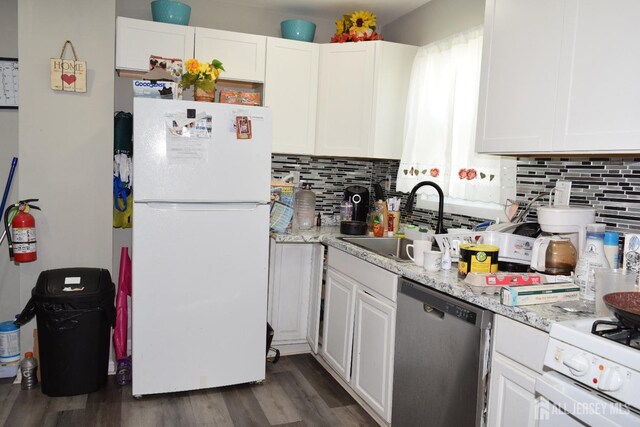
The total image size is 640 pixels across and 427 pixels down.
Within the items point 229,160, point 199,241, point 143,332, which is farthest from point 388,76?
point 143,332

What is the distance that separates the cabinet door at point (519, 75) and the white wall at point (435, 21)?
62 centimetres

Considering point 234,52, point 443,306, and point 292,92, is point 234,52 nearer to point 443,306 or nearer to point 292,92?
point 292,92

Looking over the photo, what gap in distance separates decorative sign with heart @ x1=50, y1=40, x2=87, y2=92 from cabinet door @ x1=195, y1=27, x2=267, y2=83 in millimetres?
668

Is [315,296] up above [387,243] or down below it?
below

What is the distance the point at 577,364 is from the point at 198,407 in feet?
6.47

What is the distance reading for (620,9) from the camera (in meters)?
1.61

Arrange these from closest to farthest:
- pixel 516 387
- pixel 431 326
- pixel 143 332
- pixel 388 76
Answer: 1. pixel 516 387
2. pixel 431 326
3. pixel 143 332
4. pixel 388 76

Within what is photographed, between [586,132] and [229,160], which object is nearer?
[586,132]

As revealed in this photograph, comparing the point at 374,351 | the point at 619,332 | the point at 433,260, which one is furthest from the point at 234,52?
the point at 619,332

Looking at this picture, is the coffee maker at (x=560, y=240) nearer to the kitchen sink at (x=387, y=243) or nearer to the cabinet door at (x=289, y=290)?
the kitchen sink at (x=387, y=243)

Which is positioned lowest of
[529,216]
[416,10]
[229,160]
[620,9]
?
[529,216]

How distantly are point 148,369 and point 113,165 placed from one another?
121 centimetres

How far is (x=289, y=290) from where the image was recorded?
128 inches

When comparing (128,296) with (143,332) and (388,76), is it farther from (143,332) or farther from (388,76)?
(388,76)
